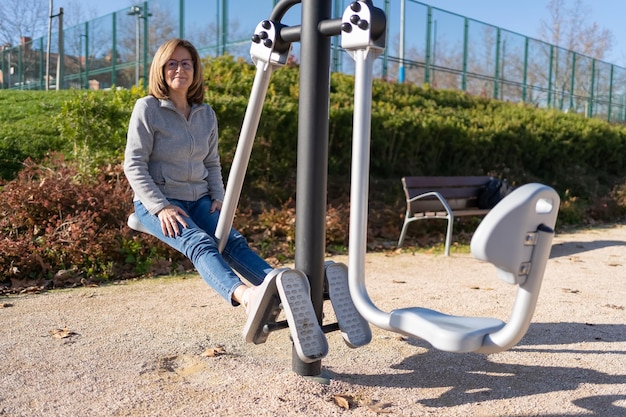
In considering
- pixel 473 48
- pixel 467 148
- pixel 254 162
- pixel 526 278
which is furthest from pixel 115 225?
pixel 473 48

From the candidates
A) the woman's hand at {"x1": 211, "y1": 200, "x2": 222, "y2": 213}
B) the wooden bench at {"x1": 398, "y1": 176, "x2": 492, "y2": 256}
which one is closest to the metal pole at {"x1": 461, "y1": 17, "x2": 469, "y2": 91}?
the wooden bench at {"x1": 398, "y1": 176, "x2": 492, "y2": 256}

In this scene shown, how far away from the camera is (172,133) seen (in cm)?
308

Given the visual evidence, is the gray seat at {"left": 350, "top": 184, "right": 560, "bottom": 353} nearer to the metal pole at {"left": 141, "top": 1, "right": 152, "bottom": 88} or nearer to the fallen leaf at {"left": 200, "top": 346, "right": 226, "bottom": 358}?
the fallen leaf at {"left": 200, "top": 346, "right": 226, "bottom": 358}

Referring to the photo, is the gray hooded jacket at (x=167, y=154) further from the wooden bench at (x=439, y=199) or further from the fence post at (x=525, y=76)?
the fence post at (x=525, y=76)

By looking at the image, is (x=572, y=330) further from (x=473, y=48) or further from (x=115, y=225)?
(x=473, y=48)

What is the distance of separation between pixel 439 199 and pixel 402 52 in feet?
36.7

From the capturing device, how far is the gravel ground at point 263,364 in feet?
8.68

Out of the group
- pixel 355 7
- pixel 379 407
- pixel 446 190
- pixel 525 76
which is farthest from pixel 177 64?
pixel 525 76

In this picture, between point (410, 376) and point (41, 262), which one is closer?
→ point (410, 376)

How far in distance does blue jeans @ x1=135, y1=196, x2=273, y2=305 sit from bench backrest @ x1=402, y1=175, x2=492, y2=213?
4107mm

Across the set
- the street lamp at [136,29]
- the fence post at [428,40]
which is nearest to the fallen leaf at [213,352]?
the street lamp at [136,29]

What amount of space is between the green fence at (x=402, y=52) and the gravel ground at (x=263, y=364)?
10744mm

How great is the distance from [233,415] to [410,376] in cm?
92

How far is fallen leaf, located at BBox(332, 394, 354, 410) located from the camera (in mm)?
2607
